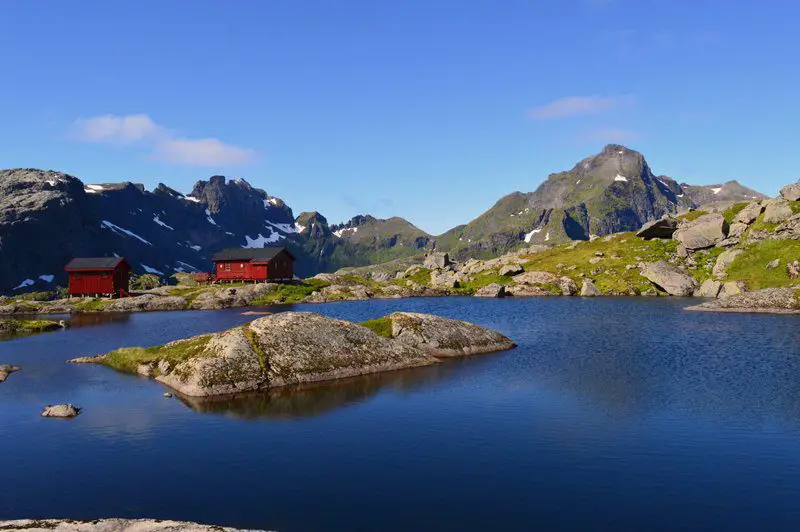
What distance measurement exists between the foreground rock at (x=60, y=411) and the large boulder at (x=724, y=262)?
120517 mm

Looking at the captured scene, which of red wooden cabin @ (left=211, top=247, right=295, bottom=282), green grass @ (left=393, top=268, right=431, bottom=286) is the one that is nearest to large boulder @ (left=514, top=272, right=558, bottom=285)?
green grass @ (left=393, top=268, right=431, bottom=286)

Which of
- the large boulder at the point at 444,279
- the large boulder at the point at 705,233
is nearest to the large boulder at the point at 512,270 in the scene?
the large boulder at the point at 444,279

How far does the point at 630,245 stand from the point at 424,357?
405ft

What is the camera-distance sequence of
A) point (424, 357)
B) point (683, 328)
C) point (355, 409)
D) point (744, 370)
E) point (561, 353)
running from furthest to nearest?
1. point (683, 328)
2. point (561, 353)
3. point (424, 357)
4. point (744, 370)
5. point (355, 409)

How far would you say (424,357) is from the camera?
51750 mm

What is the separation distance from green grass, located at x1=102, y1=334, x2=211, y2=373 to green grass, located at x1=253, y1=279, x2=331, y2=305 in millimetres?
75035

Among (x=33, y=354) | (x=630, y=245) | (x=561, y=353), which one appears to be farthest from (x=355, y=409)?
(x=630, y=245)

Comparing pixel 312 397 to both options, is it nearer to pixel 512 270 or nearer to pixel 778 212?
pixel 778 212

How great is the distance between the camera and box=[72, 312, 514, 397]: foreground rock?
1658 inches

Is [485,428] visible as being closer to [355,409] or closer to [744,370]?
[355,409]

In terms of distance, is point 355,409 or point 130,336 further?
point 130,336

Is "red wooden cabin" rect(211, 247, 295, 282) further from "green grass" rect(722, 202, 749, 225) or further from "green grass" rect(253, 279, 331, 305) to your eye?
"green grass" rect(722, 202, 749, 225)

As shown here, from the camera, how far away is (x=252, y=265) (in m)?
154

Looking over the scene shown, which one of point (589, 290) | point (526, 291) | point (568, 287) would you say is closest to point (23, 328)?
point (526, 291)
